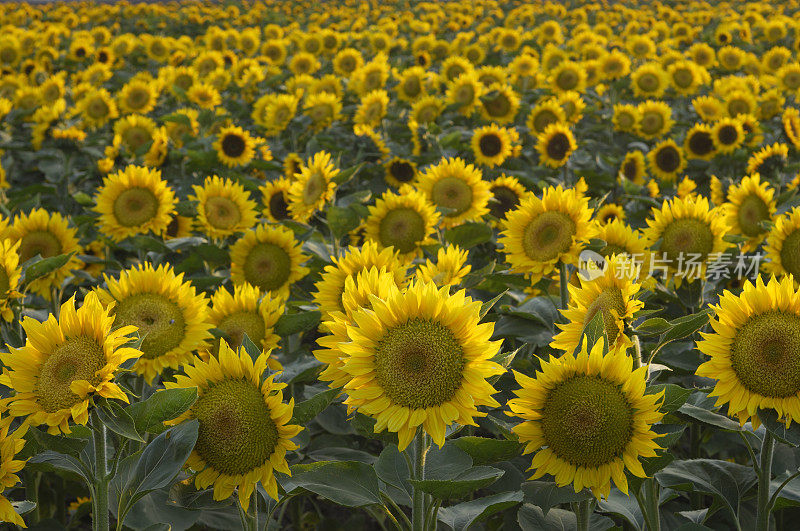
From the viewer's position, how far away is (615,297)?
214 cm

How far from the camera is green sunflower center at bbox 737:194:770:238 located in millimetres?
3811

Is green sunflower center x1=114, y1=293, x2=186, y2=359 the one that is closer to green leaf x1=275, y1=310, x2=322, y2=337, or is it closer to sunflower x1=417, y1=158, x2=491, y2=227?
green leaf x1=275, y1=310, x2=322, y2=337

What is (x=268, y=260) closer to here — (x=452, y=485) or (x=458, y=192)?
(x=458, y=192)

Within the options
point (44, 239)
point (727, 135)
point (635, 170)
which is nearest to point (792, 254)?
point (635, 170)

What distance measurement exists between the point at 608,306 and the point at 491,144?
369 cm

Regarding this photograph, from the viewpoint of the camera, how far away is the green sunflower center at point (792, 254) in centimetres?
302

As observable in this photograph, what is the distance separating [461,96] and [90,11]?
14469 mm

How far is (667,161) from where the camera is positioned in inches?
241

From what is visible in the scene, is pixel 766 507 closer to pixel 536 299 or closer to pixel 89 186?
pixel 536 299

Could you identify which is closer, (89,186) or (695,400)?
(695,400)

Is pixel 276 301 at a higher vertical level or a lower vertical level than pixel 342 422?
higher

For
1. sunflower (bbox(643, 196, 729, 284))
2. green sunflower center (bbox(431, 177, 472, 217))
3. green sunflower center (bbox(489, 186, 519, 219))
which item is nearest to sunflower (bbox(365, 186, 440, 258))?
green sunflower center (bbox(431, 177, 472, 217))

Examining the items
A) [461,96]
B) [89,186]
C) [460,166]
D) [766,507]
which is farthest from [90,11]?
[766,507]

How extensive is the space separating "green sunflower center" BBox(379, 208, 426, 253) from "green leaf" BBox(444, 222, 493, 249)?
0.15 metres
